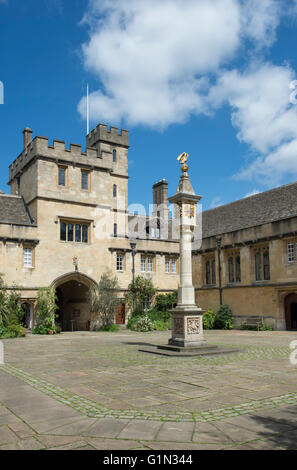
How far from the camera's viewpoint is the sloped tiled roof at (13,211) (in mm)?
26469

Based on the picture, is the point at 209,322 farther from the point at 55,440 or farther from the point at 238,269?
the point at 55,440

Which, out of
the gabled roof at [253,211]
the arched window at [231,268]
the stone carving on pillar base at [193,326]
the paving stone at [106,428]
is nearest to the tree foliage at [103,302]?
the arched window at [231,268]

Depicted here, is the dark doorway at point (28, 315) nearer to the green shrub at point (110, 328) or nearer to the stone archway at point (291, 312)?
the green shrub at point (110, 328)

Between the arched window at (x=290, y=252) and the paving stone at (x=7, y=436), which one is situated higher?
the arched window at (x=290, y=252)

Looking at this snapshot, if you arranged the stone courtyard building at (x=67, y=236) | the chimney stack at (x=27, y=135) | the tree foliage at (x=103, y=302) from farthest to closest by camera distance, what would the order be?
the chimney stack at (x=27, y=135), the tree foliage at (x=103, y=302), the stone courtyard building at (x=67, y=236)

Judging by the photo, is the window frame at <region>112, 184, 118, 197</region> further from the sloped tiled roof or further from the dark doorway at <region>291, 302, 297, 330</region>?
the dark doorway at <region>291, 302, 297, 330</region>

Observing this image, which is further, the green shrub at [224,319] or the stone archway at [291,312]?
the green shrub at [224,319]

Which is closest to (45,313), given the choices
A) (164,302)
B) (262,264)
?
(164,302)

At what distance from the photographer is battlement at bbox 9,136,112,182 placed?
2733cm

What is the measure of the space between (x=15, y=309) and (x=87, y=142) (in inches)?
772

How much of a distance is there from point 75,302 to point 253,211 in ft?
48.5

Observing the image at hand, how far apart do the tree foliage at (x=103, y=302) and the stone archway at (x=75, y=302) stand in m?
0.68

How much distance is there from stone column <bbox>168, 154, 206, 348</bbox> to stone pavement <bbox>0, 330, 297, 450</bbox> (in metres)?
2.11

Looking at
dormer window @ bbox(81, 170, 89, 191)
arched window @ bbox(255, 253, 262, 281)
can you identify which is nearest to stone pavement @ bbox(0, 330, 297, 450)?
arched window @ bbox(255, 253, 262, 281)
